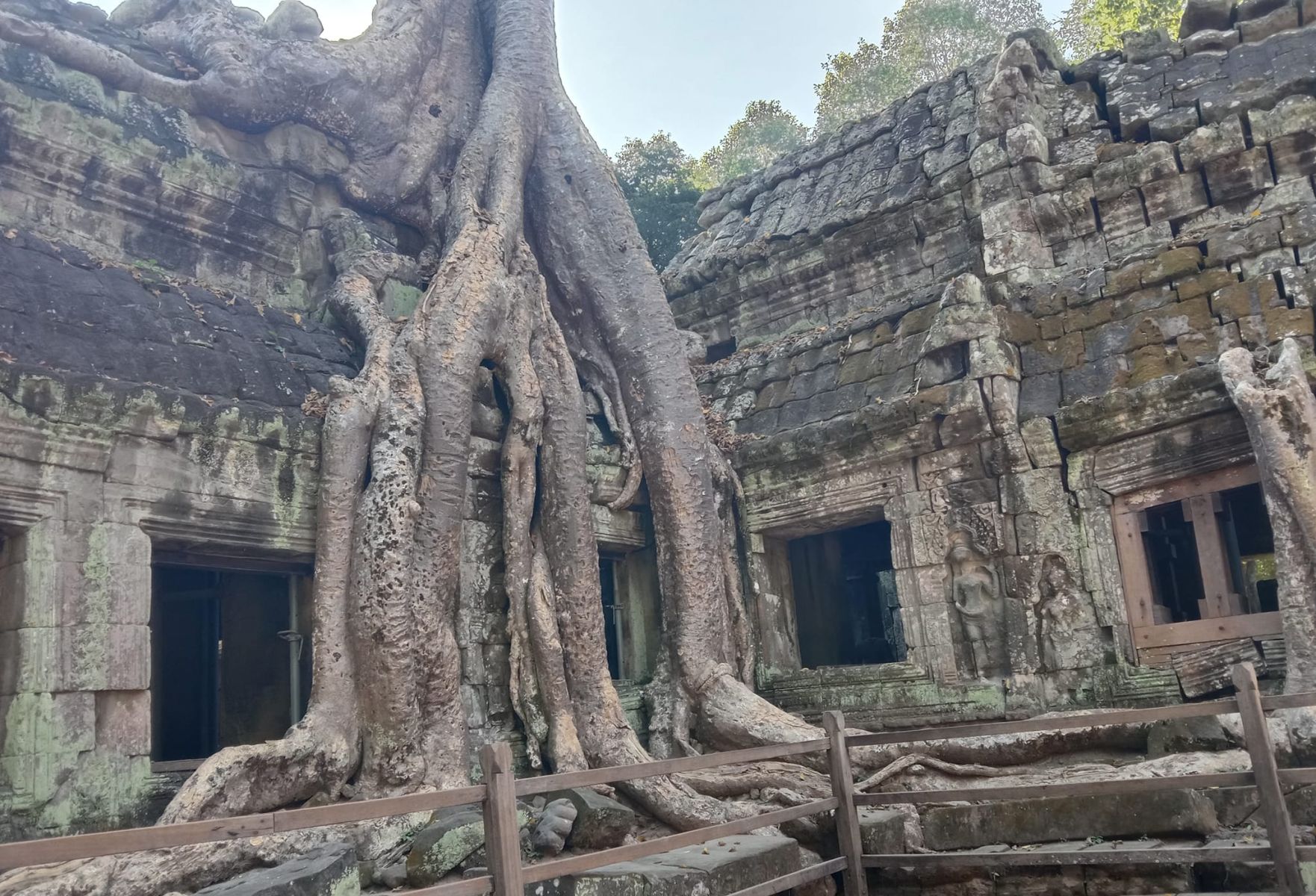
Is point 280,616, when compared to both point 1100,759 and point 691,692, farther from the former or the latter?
point 1100,759

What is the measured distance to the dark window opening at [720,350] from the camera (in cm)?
905

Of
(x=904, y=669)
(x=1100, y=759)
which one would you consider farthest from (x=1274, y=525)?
(x=904, y=669)

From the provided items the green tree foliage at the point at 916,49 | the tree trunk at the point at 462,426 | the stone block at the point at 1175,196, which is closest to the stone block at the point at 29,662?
the tree trunk at the point at 462,426

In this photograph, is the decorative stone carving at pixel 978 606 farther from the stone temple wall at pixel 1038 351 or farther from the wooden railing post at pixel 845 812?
the wooden railing post at pixel 845 812

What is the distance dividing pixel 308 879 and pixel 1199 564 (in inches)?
186

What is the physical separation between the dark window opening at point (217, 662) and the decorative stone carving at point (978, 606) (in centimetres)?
401

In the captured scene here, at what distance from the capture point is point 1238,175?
6348 millimetres

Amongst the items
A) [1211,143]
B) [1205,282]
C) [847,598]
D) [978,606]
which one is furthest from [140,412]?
[847,598]

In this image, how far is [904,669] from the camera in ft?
21.4

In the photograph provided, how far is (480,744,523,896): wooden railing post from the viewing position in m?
2.78

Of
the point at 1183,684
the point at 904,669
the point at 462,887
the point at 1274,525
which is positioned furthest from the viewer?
the point at 904,669

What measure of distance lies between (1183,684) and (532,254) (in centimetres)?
451

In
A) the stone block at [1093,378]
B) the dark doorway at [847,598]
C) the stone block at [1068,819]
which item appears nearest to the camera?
the stone block at [1068,819]

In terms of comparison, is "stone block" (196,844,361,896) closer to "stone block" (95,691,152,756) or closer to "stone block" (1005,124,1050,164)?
"stone block" (95,691,152,756)
